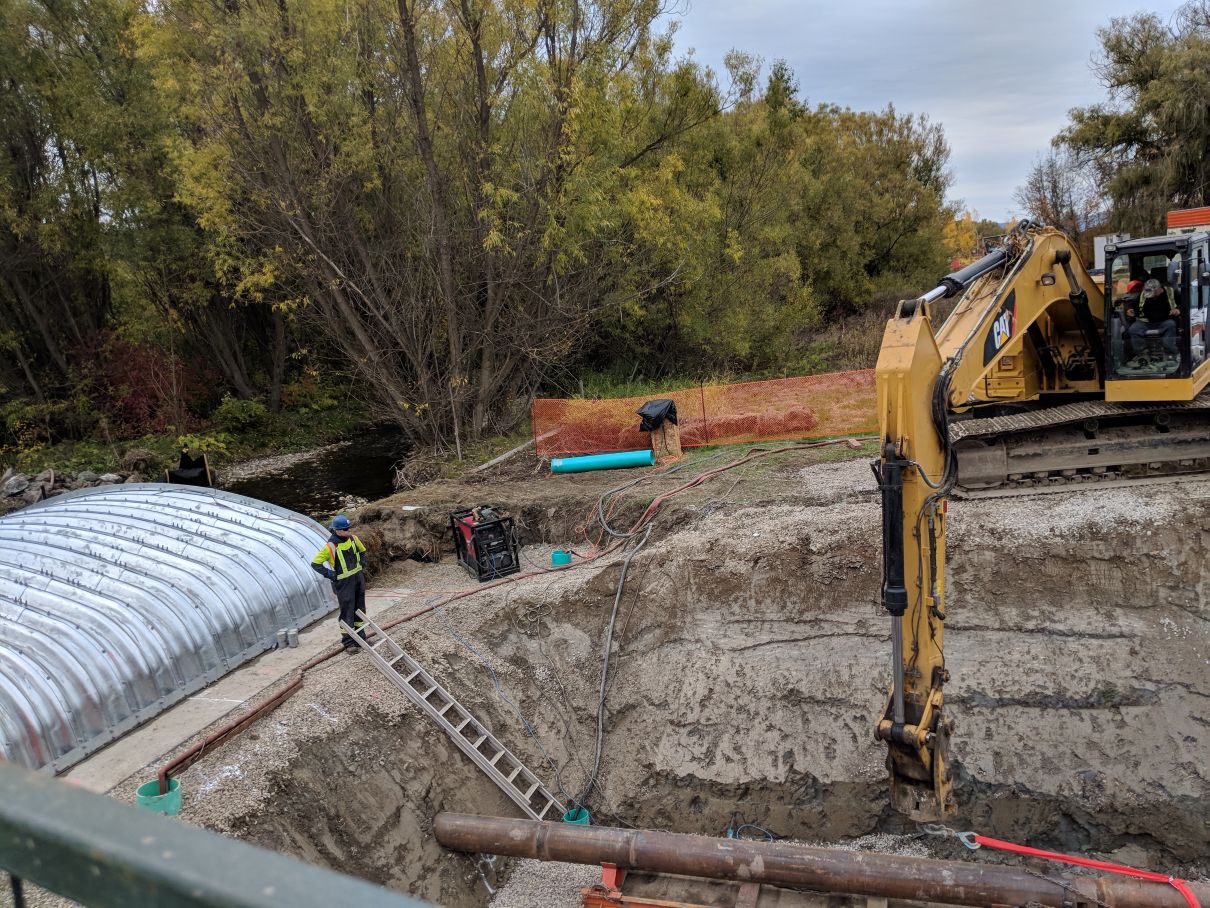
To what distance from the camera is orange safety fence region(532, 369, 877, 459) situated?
17250 mm

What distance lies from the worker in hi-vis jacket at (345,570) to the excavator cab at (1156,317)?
10.1 metres

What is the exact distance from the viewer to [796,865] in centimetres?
823

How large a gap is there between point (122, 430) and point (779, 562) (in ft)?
85.6

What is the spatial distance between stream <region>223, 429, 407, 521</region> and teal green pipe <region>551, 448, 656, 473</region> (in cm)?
697

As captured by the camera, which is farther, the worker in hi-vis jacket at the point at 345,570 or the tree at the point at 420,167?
the tree at the point at 420,167

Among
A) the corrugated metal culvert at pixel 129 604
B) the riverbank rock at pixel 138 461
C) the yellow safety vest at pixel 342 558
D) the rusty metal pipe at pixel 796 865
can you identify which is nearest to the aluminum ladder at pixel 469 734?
the yellow safety vest at pixel 342 558

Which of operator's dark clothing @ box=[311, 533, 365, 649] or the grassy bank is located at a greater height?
the grassy bank

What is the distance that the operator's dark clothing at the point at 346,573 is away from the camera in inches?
419

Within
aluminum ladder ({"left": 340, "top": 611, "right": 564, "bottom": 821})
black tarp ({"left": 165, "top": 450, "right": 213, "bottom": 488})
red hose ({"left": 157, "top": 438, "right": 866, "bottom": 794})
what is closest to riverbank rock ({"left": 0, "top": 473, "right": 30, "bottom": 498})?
black tarp ({"left": 165, "top": 450, "right": 213, "bottom": 488})

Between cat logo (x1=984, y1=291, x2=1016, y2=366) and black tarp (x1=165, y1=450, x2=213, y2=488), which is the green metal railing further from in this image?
black tarp (x1=165, y1=450, x2=213, y2=488)

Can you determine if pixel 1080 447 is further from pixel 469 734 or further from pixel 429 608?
pixel 429 608

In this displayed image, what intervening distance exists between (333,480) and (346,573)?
15555mm

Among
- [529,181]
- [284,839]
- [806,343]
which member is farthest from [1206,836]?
[806,343]

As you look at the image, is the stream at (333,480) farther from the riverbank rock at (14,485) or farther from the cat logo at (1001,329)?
the cat logo at (1001,329)
